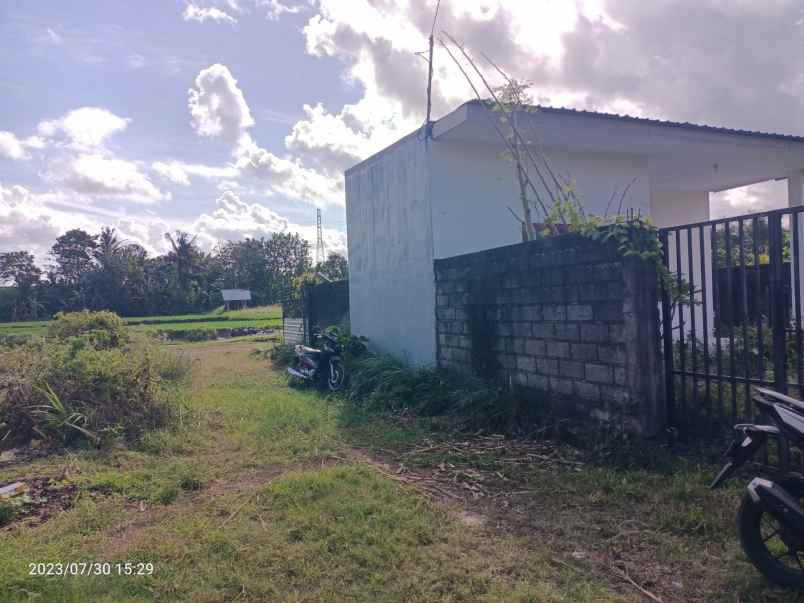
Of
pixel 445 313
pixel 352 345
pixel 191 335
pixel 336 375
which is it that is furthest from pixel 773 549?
pixel 191 335

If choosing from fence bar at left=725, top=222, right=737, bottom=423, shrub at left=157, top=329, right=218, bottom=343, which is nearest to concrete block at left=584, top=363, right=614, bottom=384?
fence bar at left=725, top=222, right=737, bottom=423

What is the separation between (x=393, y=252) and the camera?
9.11 metres

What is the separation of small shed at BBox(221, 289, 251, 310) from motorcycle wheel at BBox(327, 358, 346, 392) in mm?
44028

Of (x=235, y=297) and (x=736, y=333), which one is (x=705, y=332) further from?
(x=235, y=297)

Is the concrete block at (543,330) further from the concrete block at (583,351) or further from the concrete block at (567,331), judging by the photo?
the concrete block at (583,351)

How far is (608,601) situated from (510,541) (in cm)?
71

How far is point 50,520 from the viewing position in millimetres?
3771

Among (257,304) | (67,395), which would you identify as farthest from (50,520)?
(257,304)

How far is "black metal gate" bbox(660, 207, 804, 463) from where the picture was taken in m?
3.76

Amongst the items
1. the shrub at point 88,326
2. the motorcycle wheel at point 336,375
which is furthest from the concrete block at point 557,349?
the shrub at point 88,326

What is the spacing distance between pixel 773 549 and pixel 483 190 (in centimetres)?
613

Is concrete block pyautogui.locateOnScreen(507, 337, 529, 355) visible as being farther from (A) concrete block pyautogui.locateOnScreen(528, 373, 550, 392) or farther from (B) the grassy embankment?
(B) the grassy embankment

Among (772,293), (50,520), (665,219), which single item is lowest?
(50,520)

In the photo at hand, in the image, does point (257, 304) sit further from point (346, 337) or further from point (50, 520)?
point (50, 520)
